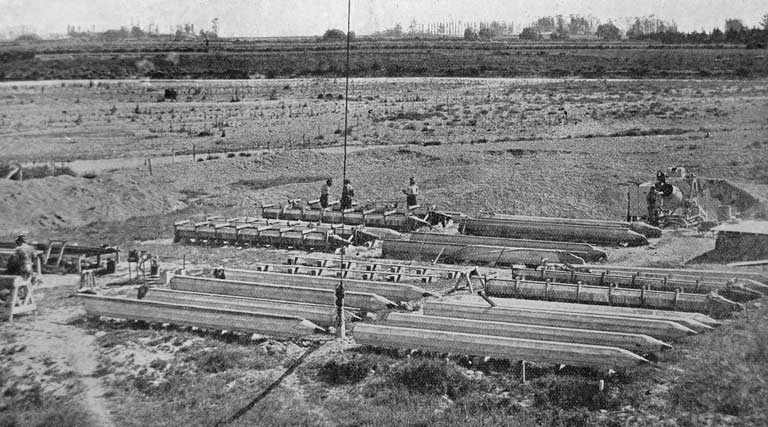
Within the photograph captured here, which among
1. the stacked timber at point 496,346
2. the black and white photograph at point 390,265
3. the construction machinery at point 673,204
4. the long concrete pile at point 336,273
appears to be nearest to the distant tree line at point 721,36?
the black and white photograph at point 390,265

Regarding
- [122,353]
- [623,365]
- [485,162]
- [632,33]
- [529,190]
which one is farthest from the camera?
[632,33]

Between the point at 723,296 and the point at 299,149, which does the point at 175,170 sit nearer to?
the point at 299,149

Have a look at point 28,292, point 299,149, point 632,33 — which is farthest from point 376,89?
point 632,33

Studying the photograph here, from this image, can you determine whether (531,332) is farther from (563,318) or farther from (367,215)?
(367,215)

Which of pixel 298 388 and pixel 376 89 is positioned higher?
pixel 376 89

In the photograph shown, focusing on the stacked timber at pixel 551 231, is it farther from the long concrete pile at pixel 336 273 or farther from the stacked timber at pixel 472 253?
the long concrete pile at pixel 336 273

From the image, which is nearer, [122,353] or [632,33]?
[122,353]
